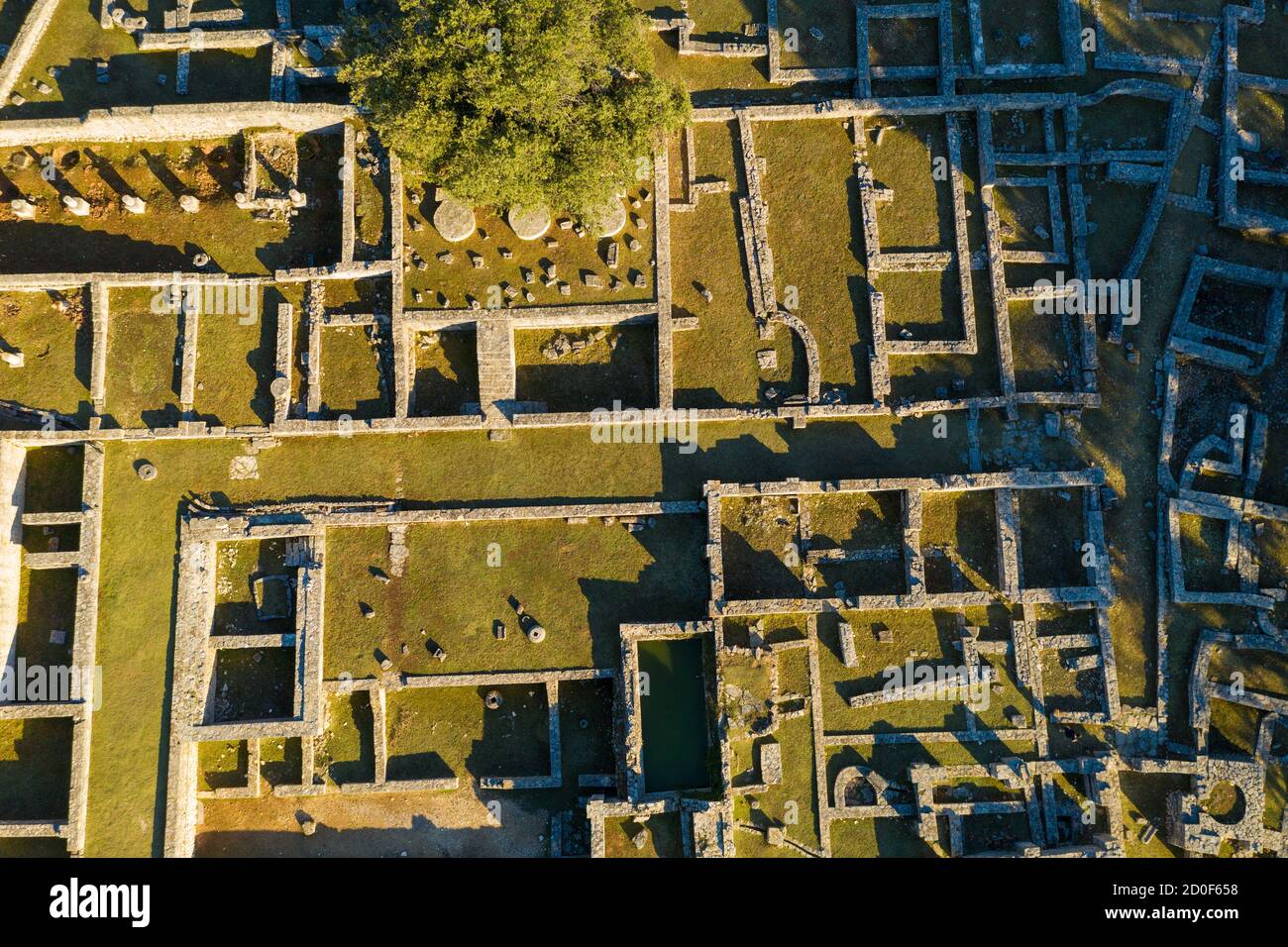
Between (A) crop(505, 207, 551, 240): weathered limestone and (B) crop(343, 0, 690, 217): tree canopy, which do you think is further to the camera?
(A) crop(505, 207, 551, 240): weathered limestone

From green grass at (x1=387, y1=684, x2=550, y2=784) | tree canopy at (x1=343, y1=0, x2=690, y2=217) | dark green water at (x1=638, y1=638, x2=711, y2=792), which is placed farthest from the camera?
green grass at (x1=387, y1=684, x2=550, y2=784)

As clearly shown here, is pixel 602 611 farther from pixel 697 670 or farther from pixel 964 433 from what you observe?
pixel 964 433

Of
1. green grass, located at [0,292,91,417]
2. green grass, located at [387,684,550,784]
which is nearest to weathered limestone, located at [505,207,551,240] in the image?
green grass, located at [0,292,91,417]

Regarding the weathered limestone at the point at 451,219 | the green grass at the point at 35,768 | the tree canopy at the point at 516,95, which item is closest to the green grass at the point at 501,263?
the weathered limestone at the point at 451,219

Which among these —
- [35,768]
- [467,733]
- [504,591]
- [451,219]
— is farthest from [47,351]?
[467,733]

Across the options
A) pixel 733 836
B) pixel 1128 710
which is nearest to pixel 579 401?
pixel 733 836

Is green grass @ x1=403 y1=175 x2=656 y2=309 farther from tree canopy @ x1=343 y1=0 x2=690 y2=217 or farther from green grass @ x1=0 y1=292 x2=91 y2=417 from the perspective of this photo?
green grass @ x1=0 y1=292 x2=91 y2=417
